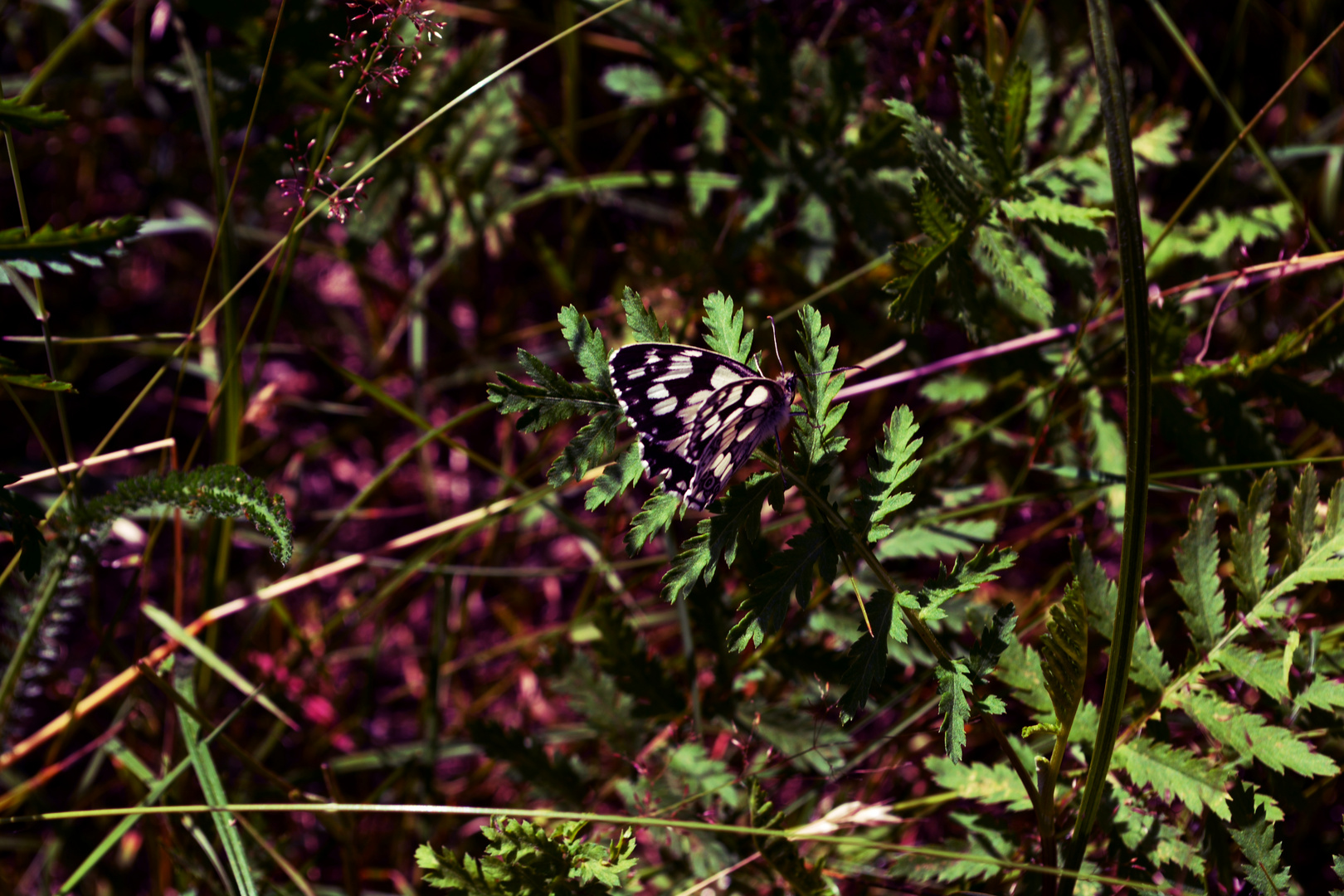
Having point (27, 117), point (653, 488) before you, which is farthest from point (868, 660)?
point (27, 117)

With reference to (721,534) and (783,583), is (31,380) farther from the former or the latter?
(783,583)

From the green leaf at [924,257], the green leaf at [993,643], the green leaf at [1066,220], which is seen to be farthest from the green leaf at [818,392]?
the green leaf at [1066,220]

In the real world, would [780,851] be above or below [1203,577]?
below

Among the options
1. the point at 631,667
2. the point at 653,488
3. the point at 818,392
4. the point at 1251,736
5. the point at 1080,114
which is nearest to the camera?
the point at 818,392

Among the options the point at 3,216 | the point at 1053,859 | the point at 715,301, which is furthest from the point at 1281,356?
the point at 3,216

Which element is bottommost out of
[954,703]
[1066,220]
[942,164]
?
[954,703]

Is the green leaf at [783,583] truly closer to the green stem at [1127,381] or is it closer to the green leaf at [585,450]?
the green leaf at [585,450]

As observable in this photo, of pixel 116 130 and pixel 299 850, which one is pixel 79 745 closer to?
pixel 299 850
